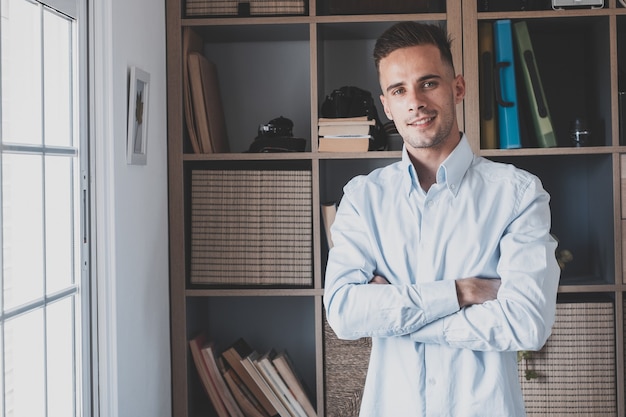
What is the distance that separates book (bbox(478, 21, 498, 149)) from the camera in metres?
2.64

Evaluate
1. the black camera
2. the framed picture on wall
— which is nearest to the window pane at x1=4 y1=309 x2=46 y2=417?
the framed picture on wall

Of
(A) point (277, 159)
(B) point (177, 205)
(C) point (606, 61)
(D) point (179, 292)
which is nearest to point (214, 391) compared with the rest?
(D) point (179, 292)

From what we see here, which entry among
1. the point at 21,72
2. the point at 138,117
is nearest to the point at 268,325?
the point at 138,117

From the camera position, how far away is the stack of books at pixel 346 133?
104 inches

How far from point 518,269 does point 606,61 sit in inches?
52.1

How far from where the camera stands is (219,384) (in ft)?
9.11

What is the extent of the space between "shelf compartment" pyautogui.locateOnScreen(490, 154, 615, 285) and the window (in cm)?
169

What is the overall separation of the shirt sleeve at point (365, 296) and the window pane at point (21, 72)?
0.81 m

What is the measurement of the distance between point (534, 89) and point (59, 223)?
1737 millimetres

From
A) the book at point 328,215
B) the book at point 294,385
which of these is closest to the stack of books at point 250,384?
the book at point 294,385

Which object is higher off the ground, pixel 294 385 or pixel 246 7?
pixel 246 7

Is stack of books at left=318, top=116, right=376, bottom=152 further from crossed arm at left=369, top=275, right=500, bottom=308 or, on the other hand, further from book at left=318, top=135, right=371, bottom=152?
crossed arm at left=369, top=275, right=500, bottom=308

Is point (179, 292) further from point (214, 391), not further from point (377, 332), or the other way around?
point (377, 332)

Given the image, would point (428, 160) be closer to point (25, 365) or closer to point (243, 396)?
point (25, 365)
